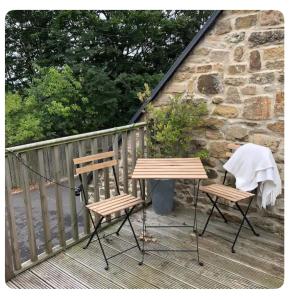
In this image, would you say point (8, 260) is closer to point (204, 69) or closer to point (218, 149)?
point (218, 149)

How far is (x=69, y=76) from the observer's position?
1039cm

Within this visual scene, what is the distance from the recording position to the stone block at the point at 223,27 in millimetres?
3586

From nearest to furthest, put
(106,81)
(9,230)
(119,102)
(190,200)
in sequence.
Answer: (9,230)
(190,200)
(106,81)
(119,102)

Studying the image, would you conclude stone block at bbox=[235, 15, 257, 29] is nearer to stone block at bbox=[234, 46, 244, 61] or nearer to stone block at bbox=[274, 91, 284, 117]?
stone block at bbox=[234, 46, 244, 61]

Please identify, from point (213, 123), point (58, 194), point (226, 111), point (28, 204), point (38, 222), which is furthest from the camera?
point (38, 222)

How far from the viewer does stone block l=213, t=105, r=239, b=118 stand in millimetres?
3744

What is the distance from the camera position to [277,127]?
346cm

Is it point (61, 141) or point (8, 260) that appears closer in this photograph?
point (8, 260)

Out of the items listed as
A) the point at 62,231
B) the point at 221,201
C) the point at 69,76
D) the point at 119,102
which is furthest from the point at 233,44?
the point at 119,102

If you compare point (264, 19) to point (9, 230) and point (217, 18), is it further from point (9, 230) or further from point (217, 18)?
point (9, 230)

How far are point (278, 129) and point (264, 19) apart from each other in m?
A: 1.15

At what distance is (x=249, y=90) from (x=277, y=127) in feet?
1.66

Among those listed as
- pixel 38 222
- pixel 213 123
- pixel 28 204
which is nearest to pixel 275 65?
pixel 213 123

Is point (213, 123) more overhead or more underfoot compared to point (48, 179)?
more overhead
